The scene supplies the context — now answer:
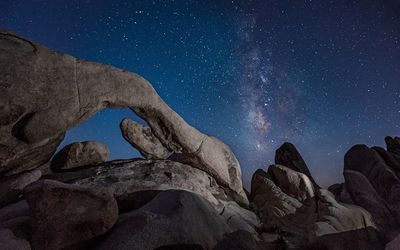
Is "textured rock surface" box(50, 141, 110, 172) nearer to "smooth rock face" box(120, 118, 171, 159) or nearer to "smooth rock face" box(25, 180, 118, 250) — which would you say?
"smooth rock face" box(120, 118, 171, 159)

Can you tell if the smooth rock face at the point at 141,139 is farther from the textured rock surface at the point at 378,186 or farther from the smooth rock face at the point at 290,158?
the textured rock surface at the point at 378,186

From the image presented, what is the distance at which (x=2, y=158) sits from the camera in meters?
8.68

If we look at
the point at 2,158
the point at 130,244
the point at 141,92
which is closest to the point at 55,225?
the point at 130,244

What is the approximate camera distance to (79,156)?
41.4 feet

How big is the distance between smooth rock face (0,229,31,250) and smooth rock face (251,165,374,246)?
8.10 meters

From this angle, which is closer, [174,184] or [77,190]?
[77,190]

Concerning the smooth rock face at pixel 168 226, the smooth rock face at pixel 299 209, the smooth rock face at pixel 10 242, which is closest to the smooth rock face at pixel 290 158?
the smooth rock face at pixel 299 209

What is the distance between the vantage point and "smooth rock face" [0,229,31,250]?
5680 millimetres

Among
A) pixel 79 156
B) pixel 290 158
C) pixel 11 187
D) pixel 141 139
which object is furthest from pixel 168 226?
pixel 290 158

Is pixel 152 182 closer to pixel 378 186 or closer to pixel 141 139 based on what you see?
pixel 141 139

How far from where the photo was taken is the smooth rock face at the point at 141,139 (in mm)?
13430

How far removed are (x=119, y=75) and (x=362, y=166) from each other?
54.6 ft

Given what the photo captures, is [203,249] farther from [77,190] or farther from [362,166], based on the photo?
[362,166]

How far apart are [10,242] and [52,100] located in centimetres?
480
